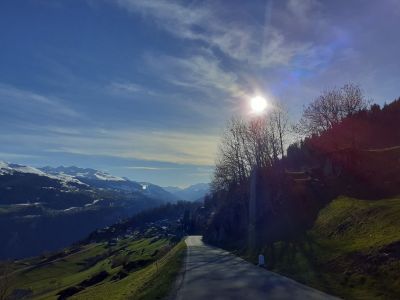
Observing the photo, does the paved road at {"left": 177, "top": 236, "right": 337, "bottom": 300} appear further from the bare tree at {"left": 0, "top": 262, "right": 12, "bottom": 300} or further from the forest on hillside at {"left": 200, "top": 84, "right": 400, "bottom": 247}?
the bare tree at {"left": 0, "top": 262, "right": 12, "bottom": 300}

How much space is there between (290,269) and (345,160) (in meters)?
32.5

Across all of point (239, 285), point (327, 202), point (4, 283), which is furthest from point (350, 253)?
point (4, 283)

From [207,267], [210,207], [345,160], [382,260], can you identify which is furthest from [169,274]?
[210,207]

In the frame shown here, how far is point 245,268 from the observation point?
3828 cm

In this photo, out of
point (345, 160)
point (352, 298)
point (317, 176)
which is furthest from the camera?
point (317, 176)

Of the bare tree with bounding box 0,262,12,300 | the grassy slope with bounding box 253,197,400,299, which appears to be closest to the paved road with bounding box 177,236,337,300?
the grassy slope with bounding box 253,197,400,299

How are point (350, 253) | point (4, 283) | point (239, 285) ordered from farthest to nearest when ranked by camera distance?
point (4, 283)
point (350, 253)
point (239, 285)

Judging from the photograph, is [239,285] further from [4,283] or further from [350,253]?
[4,283]

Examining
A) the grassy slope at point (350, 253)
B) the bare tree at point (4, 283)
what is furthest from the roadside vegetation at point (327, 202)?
the bare tree at point (4, 283)

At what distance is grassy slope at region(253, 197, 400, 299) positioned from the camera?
2416 cm

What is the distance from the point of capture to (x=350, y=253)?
30.5 meters

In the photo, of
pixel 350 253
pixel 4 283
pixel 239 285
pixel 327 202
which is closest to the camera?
pixel 239 285

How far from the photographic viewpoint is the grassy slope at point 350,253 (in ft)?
79.3

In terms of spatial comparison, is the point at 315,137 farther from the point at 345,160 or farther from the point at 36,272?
the point at 36,272
